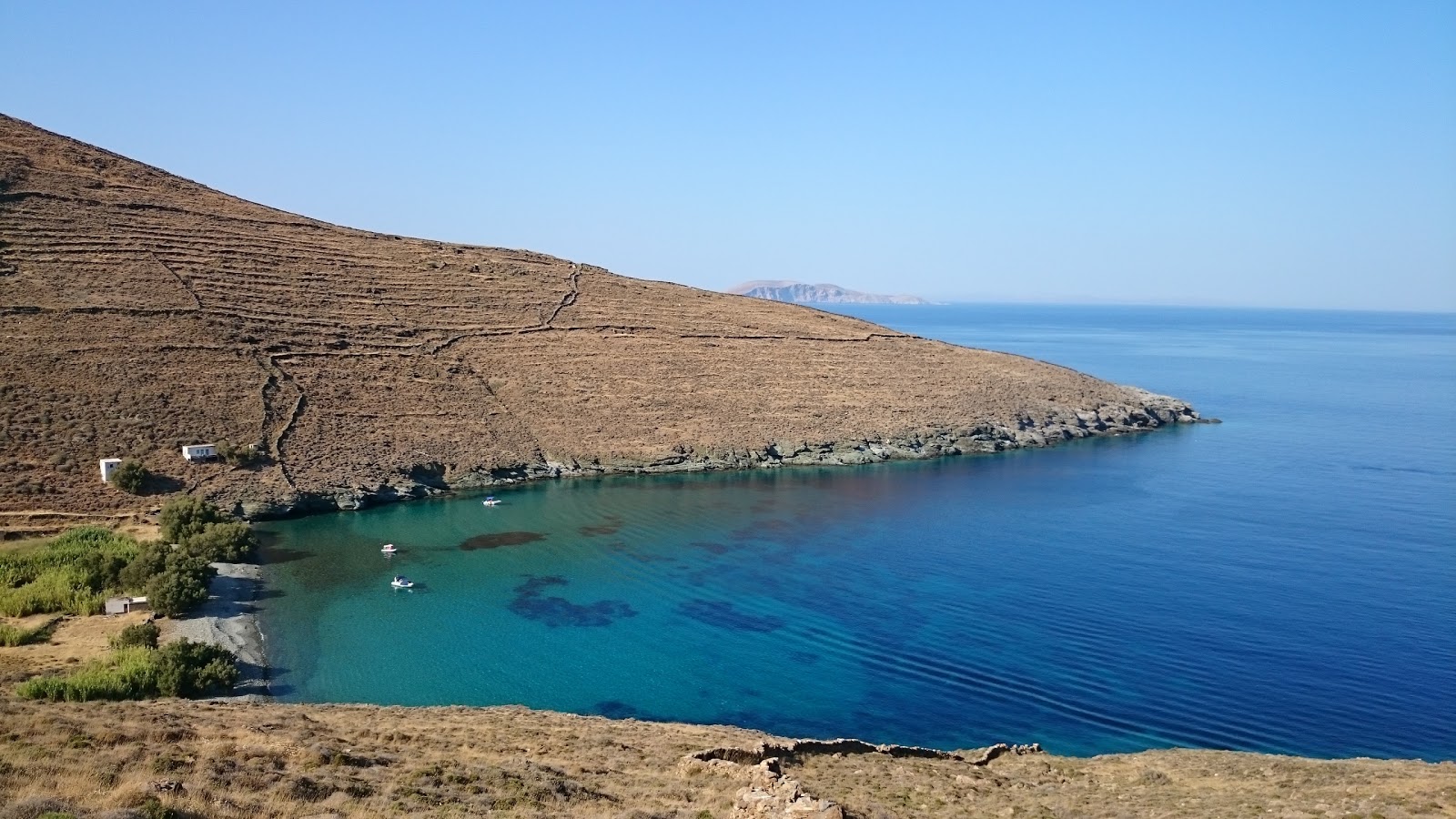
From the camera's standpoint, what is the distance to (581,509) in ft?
180

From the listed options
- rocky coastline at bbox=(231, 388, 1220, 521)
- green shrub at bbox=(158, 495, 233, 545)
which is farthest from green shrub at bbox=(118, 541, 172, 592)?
rocky coastline at bbox=(231, 388, 1220, 521)

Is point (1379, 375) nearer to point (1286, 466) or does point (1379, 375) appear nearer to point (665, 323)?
point (1286, 466)

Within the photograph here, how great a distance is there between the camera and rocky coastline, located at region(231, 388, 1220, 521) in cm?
5328

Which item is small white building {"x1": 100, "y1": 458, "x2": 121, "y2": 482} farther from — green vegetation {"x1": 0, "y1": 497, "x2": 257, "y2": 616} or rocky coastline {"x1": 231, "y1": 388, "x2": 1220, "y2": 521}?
rocky coastline {"x1": 231, "y1": 388, "x2": 1220, "y2": 521}

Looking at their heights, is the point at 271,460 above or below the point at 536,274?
below

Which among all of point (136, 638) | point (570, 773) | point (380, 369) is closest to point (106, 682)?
point (136, 638)

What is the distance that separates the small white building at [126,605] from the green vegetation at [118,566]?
0.47 m

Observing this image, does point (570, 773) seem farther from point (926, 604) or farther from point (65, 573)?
point (65, 573)

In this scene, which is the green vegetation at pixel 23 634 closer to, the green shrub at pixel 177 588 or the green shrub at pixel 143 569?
the green shrub at pixel 177 588

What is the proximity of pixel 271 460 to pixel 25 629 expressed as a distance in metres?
24.6

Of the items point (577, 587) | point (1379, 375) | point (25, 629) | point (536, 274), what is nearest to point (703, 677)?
point (577, 587)

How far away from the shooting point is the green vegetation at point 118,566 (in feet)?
108

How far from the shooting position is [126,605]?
3338 centimetres

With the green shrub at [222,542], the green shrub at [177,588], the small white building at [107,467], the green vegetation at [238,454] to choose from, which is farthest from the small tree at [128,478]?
the green shrub at [177,588]
